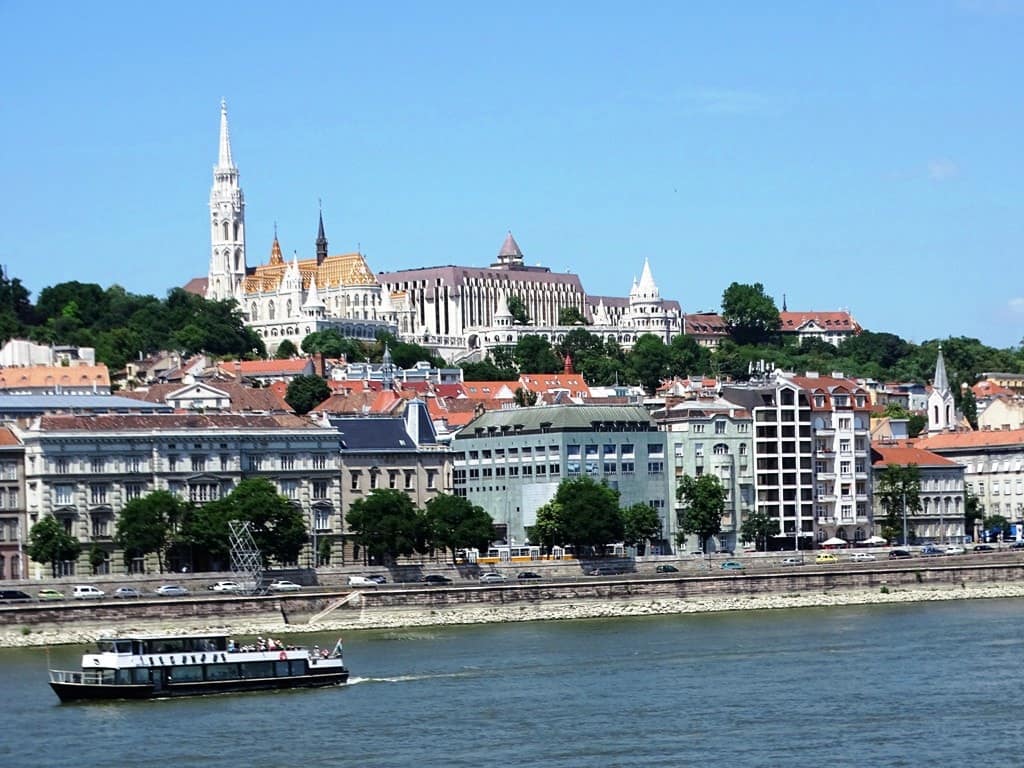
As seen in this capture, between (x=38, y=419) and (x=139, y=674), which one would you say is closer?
(x=139, y=674)

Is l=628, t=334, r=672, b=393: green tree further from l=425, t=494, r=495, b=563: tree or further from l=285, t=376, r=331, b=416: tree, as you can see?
l=425, t=494, r=495, b=563: tree

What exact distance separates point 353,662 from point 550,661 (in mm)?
5530

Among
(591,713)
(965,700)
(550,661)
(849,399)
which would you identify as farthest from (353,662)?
(849,399)

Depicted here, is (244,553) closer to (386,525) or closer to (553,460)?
(386,525)

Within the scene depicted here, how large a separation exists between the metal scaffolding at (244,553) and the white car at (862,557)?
77.1 ft

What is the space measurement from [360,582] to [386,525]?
350 inches

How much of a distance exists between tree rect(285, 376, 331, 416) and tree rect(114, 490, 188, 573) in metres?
47.4

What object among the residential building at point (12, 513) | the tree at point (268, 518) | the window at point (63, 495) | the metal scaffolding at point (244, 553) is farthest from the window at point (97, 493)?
the metal scaffolding at point (244, 553)

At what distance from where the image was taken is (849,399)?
116500 mm

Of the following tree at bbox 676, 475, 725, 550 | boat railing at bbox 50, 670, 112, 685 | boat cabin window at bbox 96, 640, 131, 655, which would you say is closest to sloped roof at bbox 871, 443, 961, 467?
tree at bbox 676, 475, 725, 550

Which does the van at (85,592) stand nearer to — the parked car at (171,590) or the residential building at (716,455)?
the parked car at (171,590)

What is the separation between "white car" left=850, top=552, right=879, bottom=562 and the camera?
A: 9654cm

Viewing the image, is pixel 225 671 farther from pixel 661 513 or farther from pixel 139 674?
pixel 661 513

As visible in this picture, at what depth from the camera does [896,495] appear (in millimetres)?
117375
